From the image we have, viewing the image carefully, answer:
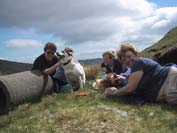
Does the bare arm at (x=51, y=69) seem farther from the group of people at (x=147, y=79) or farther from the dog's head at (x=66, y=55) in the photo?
the group of people at (x=147, y=79)

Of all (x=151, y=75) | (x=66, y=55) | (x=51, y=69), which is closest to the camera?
(x=151, y=75)

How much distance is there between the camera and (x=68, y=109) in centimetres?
810

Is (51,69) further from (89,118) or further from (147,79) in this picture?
(89,118)

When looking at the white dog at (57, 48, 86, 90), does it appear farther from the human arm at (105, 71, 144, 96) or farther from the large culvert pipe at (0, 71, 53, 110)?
the human arm at (105, 71, 144, 96)

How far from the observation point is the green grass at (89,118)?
6895mm

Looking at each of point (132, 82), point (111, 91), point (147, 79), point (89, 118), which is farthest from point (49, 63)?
point (89, 118)

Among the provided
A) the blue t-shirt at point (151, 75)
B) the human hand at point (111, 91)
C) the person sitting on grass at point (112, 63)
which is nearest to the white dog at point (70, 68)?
the person sitting on grass at point (112, 63)

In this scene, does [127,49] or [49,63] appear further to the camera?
[49,63]

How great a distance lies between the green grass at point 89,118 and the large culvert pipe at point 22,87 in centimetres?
64

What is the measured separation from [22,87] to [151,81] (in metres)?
3.28

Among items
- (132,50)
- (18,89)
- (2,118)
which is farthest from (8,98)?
(132,50)

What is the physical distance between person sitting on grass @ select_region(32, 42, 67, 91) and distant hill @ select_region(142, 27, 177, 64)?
5.91 meters

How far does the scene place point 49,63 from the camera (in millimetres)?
11219

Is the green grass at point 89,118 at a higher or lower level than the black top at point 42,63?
lower
